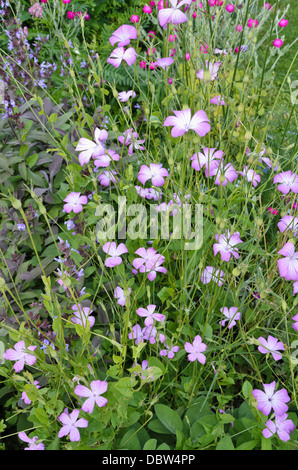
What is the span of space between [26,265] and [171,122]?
0.70m

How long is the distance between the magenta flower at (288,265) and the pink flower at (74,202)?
→ 59 centimetres

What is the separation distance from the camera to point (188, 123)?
88 centimetres

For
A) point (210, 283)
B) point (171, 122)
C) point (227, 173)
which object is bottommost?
point (210, 283)

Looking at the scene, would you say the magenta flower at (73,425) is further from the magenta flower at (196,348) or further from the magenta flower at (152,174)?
the magenta flower at (152,174)

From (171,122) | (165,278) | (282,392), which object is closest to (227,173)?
(171,122)

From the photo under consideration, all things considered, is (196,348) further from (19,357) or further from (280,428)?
(19,357)

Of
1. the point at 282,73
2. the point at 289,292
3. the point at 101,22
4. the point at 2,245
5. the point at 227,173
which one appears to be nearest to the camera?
the point at 227,173

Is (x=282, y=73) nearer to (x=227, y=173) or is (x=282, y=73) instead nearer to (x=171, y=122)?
(x=227, y=173)

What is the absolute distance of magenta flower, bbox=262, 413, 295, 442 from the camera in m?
0.90

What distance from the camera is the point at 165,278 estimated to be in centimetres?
135

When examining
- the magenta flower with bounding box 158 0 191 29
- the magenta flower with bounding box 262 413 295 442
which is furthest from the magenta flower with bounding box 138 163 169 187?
the magenta flower with bounding box 262 413 295 442

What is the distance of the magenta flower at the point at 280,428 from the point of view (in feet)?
2.95

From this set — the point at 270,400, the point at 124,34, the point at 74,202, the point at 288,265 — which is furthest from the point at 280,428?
the point at 124,34

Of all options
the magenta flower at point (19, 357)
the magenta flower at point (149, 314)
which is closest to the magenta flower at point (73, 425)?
the magenta flower at point (19, 357)
